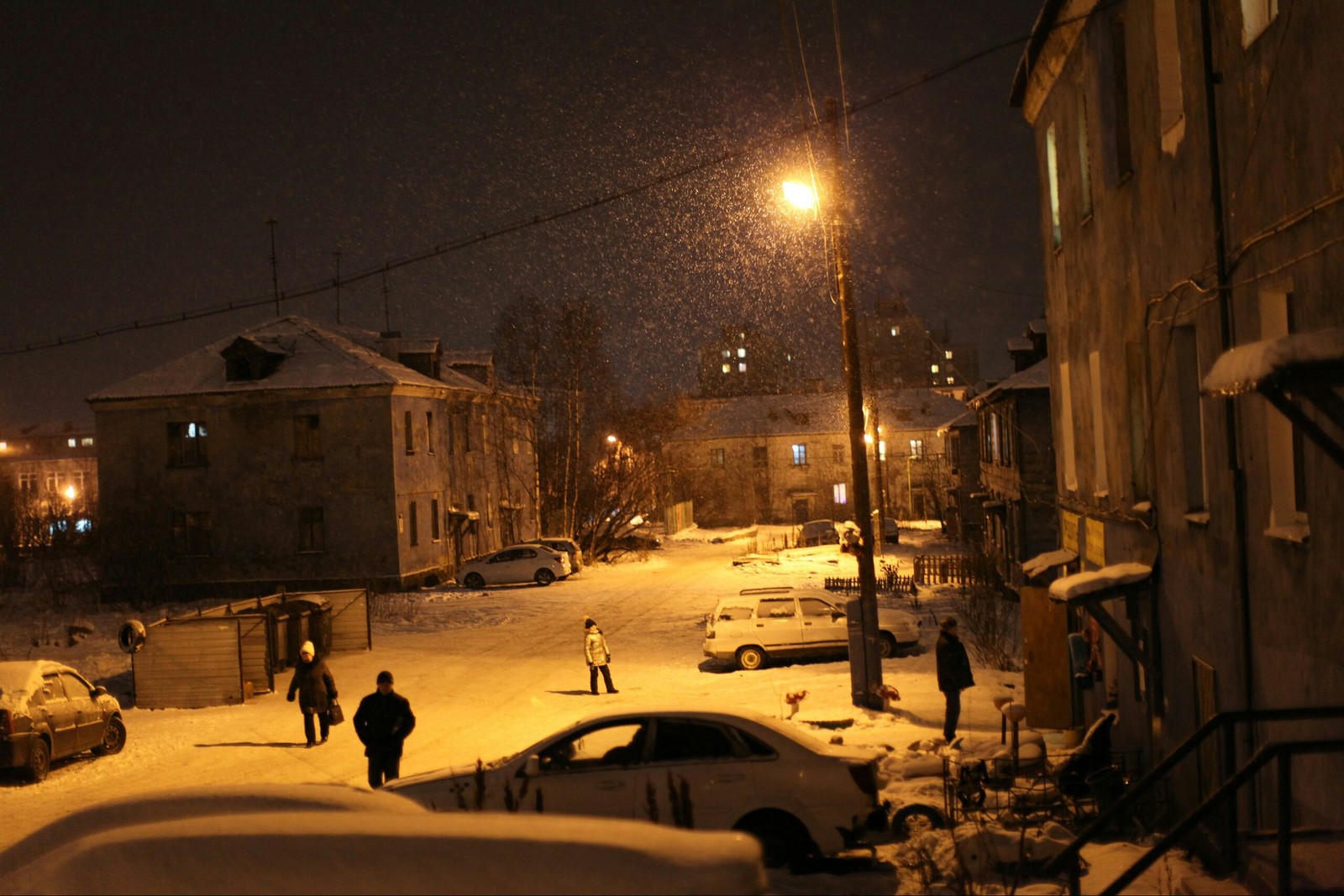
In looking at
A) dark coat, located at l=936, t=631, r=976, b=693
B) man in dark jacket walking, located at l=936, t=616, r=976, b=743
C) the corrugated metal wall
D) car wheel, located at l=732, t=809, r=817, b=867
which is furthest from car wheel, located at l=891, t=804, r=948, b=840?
the corrugated metal wall

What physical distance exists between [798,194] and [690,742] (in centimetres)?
959

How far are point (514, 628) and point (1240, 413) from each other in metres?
25.1

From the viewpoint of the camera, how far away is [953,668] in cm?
1574

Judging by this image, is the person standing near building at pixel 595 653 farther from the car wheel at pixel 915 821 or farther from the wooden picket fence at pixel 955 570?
the wooden picket fence at pixel 955 570

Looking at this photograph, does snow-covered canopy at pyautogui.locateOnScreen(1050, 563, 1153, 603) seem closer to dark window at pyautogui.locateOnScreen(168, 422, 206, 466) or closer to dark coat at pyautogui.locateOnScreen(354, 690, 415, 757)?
dark coat at pyautogui.locateOnScreen(354, 690, 415, 757)

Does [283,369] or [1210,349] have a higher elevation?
[283,369]

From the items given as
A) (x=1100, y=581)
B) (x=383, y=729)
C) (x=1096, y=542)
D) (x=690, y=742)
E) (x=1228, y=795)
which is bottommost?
(x=383, y=729)

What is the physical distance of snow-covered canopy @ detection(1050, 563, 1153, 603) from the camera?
40.7ft

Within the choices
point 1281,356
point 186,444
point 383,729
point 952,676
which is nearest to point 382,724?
point 383,729

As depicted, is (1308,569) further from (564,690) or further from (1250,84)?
(564,690)

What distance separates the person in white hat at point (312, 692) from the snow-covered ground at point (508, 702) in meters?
0.46

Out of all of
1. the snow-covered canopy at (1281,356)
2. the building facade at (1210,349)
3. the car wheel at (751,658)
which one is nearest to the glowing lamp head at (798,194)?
the building facade at (1210,349)

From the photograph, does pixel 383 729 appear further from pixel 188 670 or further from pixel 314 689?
pixel 188 670

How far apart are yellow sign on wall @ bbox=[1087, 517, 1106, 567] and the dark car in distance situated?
14052mm
